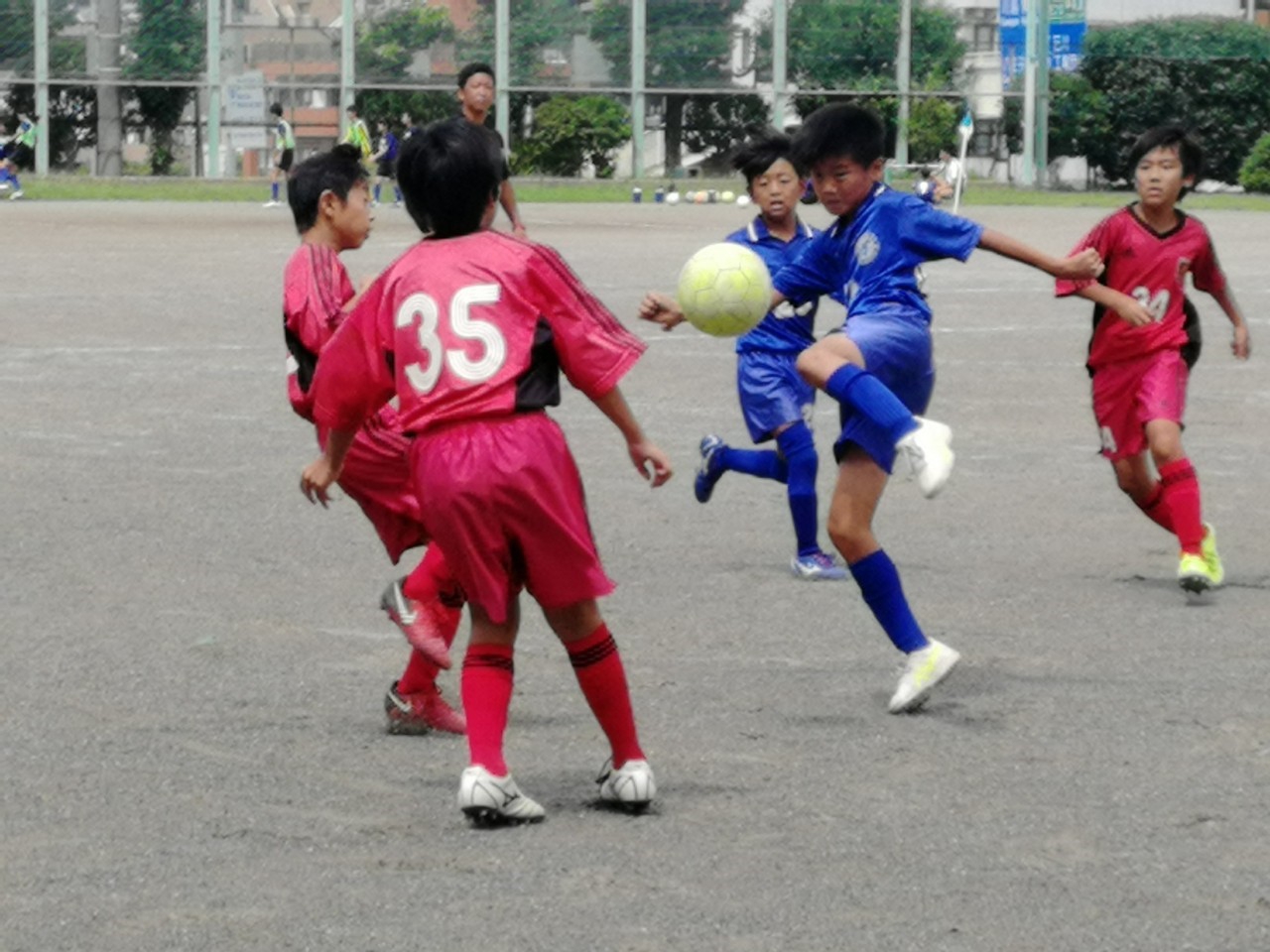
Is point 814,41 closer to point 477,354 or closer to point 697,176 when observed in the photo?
point 697,176

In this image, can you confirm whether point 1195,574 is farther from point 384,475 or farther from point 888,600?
point 384,475

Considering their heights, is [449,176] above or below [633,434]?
above

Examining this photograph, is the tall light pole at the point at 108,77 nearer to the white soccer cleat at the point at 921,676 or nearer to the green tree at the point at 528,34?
the green tree at the point at 528,34

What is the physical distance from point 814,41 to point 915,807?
58.8 m

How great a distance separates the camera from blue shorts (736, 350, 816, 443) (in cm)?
1021

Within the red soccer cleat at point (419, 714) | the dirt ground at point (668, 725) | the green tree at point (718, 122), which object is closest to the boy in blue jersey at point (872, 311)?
the dirt ground at point (668, 725)

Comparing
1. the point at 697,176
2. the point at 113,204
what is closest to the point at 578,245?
the point at 113,204

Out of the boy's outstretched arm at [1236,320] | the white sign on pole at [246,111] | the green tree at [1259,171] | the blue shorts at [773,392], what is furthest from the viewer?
the white sign on pole at [246,111]

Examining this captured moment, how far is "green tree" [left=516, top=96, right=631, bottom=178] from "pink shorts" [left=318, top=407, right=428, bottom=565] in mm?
53770

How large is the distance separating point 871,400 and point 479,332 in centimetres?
176

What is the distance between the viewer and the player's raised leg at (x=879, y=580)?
7.14 m

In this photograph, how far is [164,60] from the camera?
5938 cm

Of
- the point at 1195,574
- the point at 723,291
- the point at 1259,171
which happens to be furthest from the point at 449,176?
the point at 1259,171

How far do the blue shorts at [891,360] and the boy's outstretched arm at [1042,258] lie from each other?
337 mm
